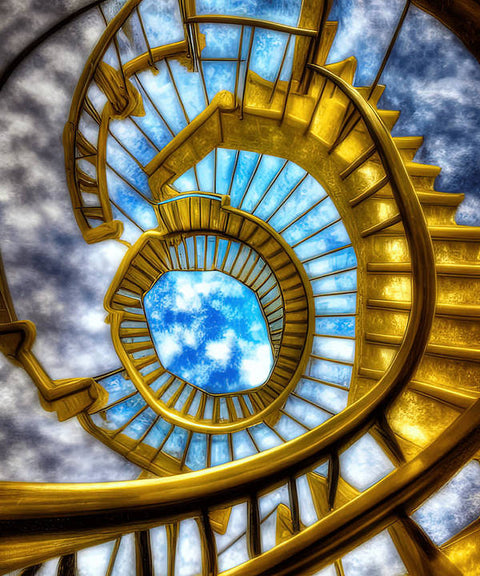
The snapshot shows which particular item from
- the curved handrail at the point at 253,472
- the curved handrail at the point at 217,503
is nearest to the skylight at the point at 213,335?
the curved handrail at the point at 253,472

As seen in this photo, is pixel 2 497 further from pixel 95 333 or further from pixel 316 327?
pixel 316 327

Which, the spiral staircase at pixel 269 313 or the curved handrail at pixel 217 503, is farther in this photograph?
the spiral staircase at pixel 269 313

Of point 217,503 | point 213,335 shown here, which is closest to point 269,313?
point 213,335

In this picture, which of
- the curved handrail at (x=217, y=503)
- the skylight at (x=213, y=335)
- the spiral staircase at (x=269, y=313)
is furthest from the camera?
the skylight at (x=213, y=335)

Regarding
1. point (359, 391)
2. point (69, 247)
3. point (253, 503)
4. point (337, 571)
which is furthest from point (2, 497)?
point (69, 247)

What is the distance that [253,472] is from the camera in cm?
141

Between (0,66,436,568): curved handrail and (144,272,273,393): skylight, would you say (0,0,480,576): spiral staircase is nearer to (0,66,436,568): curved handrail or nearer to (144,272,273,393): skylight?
(0,66,436,568): curved handrail

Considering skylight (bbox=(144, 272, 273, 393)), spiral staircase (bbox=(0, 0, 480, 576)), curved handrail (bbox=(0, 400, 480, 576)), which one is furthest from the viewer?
skylight (bbox=(144, 272, 273, 393))

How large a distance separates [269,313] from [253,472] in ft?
15.3

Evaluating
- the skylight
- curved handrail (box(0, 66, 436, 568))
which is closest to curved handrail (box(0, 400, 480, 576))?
curved handrail (box(0, 66, 436, 568))

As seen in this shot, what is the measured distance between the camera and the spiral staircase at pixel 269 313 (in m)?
1.33

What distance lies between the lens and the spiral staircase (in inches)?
52.5

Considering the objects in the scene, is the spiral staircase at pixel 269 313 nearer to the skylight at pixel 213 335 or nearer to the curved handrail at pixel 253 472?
the curved handrail at pixel 253 472

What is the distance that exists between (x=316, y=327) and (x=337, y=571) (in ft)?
10.1
